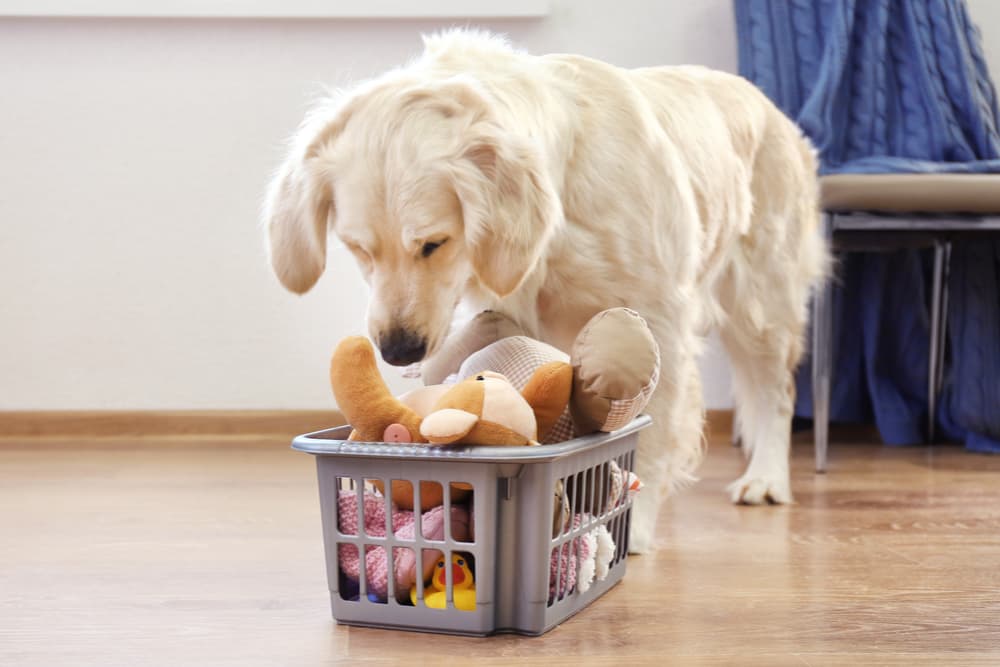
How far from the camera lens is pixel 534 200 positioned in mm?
1377

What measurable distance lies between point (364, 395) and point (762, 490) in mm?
1116

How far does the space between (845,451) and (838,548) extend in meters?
1.17

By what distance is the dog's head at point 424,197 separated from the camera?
1330 mm

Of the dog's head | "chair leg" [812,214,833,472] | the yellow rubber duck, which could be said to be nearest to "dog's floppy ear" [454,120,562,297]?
the dog's head

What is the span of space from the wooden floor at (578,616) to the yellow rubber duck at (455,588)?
0.04 m

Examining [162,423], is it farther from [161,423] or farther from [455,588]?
[455,588]

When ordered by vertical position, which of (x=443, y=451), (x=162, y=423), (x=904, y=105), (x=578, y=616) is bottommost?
(x=162, y=423)

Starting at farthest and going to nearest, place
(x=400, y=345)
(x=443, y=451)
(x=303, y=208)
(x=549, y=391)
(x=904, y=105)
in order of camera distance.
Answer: (x=904, y=105)
(x=303, y=208)
(x=400, y=345)
(x=549, y=391)
(x=443, y=451)

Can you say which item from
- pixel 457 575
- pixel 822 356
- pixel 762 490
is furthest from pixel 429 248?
pixel 822 356

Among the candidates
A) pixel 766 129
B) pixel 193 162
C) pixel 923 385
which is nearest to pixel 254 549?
pixel 766 129

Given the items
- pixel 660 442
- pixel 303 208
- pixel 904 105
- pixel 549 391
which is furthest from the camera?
pixel 904 105

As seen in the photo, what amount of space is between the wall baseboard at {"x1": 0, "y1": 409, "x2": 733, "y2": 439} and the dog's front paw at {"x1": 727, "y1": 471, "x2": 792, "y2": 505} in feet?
3.97

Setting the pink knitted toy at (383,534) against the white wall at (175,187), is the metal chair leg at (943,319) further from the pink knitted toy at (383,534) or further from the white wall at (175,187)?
the pink knitted toy at (383,534)

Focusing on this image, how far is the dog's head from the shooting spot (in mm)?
1330
